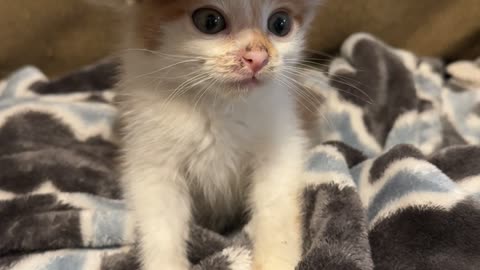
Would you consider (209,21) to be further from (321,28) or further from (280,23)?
(321,28)

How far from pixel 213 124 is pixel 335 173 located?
10.7 inches

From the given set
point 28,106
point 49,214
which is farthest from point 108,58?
point 49,214

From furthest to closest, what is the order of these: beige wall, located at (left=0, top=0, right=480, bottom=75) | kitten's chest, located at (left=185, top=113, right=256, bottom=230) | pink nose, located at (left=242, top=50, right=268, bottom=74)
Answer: beige wall, located at (left=0, top=0, right=480, bottom=75) → kitten's chest, located at (left=185, top=113, right=256, bottom=230) → pink nose, located at (left=242, top=50, right=268, bottom=74)

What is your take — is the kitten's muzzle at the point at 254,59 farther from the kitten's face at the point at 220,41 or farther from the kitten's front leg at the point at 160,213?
the kitten's front leg at the point at 160,213

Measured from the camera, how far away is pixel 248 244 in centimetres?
102

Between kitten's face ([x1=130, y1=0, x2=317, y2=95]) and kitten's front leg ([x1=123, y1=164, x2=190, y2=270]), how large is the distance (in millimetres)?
224

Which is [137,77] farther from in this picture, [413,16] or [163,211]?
[413,16]

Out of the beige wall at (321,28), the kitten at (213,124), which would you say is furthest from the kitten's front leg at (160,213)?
the beige wall at (321,28)

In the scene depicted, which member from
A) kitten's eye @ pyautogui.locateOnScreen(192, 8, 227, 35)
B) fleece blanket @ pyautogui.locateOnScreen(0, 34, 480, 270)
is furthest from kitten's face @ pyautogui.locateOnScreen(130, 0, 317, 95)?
fleece blanket @ pyautogui.locateOnScreen(0, 34, 480, 270)

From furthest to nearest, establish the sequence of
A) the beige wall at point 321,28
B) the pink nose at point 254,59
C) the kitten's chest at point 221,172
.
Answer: the beige wall at point 321,28 < the kitten's chest at point 221,172 < the pink nose at point 254,59

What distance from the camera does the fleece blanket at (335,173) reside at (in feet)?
→ 2.99

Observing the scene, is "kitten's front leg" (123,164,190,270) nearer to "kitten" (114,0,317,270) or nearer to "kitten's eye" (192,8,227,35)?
"kitten" (114,0,317,270)

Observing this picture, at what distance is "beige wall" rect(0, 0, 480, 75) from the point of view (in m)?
1.64

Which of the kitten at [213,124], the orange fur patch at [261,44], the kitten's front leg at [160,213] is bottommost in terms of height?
the kitten's front leg at [160,213]
